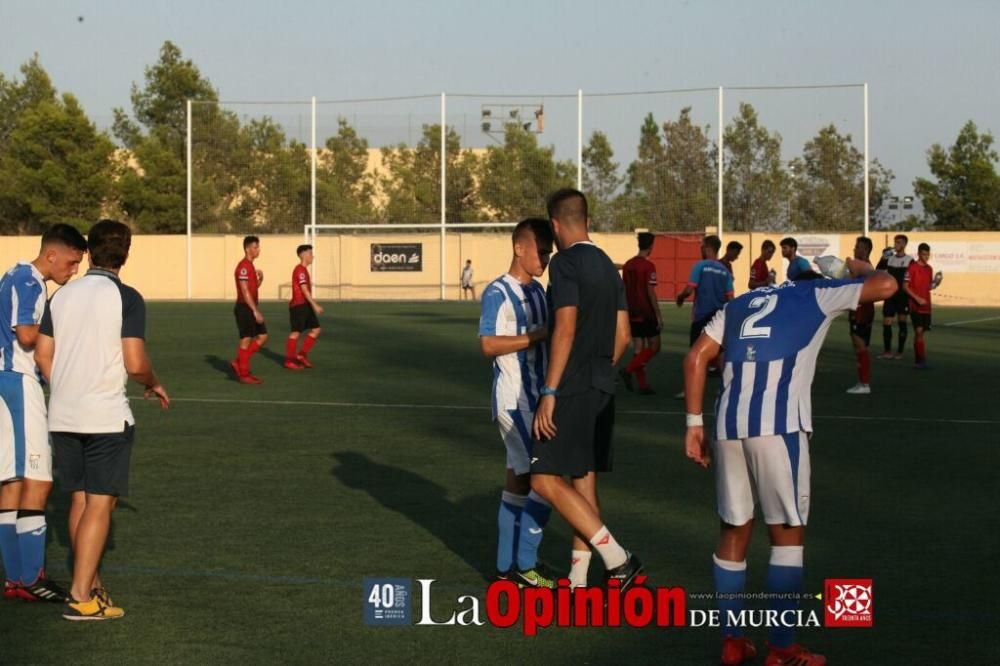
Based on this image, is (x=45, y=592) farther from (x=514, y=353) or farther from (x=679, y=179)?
(x=679, y=179)

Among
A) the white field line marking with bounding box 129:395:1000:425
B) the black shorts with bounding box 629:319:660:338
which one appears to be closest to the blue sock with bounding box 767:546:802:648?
the white field line marking with bounding box 129:395:1000:425

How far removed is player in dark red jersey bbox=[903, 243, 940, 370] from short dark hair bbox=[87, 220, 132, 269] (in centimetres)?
1654

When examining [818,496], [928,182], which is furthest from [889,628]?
[928,182]

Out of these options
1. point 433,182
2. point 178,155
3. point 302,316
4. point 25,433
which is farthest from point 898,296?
point 178,155

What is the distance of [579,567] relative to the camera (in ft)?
22.9

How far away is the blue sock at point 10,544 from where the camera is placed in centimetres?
704

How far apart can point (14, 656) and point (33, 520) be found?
1098mm

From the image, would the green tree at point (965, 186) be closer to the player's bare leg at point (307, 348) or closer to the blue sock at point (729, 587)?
the player's bare leg at point (307, 348)

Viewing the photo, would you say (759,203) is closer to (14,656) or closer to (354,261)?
(354,261)

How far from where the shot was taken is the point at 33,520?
6961 millimetres

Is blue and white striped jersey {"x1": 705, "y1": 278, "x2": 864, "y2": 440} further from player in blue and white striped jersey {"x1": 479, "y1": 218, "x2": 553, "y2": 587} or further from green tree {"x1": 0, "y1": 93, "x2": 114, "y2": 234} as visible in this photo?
green tree {"x1": 0, "y1": 93, "x2": 114, "y2": 234}

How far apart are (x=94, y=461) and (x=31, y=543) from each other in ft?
2.23

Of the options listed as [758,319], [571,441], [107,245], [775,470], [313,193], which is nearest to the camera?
[775,470]

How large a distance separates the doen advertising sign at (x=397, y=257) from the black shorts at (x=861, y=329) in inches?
1447
